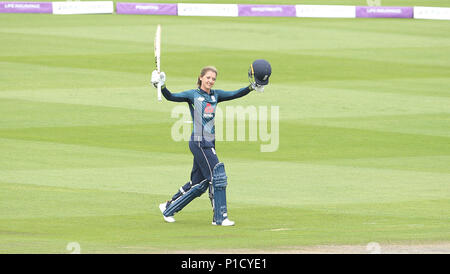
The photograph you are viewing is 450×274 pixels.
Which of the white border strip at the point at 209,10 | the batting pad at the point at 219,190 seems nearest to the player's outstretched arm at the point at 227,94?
the batting pad at the point at 219,190

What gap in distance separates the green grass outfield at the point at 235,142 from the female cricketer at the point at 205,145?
0.36 meters

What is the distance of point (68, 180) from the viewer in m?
17.7

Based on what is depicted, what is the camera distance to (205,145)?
1395 cm

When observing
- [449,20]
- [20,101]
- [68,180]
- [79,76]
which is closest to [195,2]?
[449,20]

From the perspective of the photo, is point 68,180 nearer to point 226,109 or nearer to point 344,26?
point 226,109

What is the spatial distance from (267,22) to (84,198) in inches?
1013

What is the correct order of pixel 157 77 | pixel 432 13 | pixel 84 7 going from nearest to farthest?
pixel 157 77 → pixel 432 13 → pixel 84 7

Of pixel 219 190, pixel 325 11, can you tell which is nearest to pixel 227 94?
pixel 219 190

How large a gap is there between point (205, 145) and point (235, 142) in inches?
340

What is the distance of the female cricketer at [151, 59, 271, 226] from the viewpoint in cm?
1393

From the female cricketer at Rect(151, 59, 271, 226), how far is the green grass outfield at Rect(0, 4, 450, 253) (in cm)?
36

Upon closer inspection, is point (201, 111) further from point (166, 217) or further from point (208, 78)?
point (166, 217)

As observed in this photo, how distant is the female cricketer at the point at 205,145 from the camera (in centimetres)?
1393

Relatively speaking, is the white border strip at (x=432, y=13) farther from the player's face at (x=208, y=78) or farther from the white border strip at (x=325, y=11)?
the player's face at (x=208, y=78)
